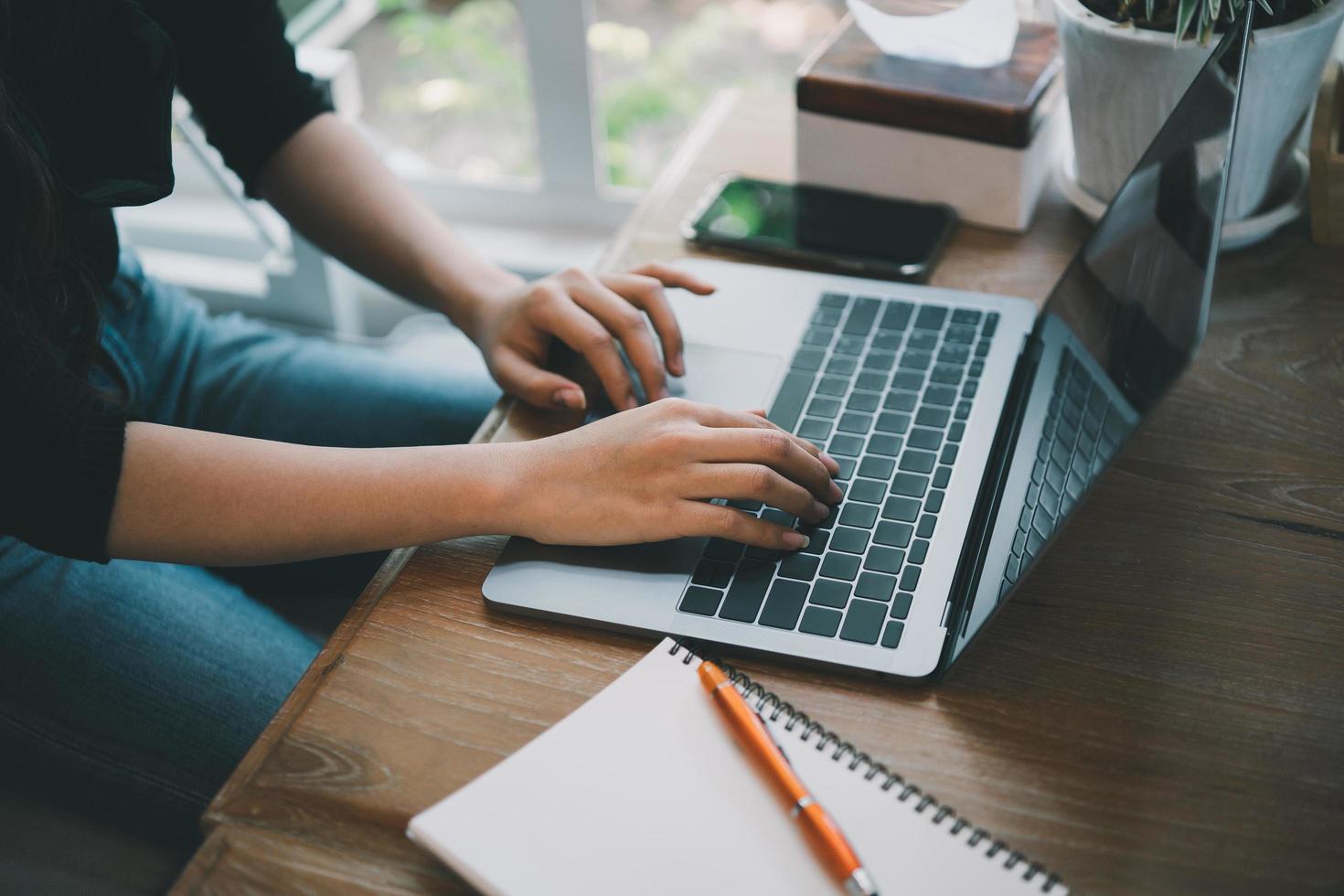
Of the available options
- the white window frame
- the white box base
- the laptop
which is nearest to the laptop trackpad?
the laptop

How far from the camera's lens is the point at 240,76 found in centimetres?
94

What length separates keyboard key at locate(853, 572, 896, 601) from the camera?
0.63 m

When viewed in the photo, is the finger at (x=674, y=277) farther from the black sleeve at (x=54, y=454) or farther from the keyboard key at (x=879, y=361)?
the black sleeve at (x=54, y=454)

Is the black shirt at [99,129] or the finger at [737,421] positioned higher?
the black shirt at [99,129]

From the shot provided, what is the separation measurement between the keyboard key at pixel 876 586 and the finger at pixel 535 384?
25 centimetres

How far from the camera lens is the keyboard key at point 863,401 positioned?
0.78m

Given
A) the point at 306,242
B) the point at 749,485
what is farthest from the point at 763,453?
the point at 306,242

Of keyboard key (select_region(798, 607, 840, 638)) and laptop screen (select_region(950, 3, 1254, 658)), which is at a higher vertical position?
laptop screen (select_region(950, 3, 1254, 658))

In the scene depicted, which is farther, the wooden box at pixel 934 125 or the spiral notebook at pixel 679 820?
the wooden box at pixel 934 125

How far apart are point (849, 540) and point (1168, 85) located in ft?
1.41

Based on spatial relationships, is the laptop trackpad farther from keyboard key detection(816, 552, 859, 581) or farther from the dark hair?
the dark hair

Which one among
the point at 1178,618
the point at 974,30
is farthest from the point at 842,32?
the point at 1178,618

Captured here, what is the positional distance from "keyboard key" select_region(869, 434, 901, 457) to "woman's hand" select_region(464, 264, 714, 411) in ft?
0.50

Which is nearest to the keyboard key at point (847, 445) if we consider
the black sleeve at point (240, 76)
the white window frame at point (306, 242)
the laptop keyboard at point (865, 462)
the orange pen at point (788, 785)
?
the laptop keyboard at point (865, 462)
